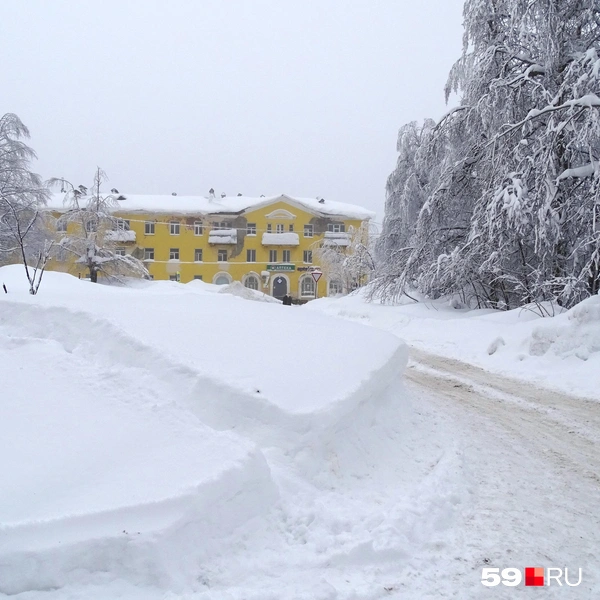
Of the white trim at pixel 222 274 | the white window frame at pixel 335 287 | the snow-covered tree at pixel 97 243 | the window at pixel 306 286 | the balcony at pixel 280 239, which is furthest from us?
the window at pixel 306 286

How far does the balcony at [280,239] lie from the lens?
50.2 meters

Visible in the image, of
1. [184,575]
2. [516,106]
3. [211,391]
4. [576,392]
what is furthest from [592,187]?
[184,575]

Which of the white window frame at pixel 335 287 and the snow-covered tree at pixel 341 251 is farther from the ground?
the snow-covered tree at pixel 341 251

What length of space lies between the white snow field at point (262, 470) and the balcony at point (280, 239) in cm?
4290

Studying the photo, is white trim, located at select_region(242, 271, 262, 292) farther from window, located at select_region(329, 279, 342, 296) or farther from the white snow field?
the white snow field

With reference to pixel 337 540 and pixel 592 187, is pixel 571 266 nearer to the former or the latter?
pixel 592 187

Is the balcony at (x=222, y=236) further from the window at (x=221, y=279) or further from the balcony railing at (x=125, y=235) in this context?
the balcony railing at (x=125, y=235)

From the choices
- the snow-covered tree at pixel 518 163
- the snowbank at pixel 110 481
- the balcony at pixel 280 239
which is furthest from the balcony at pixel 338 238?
the snowbank at pixel 110 481

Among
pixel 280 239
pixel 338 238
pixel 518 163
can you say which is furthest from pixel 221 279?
pixel 518 163

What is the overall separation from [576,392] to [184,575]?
7224 mm

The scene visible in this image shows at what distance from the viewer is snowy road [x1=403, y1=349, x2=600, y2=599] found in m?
3.29

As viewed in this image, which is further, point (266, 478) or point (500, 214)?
point (500, 214)

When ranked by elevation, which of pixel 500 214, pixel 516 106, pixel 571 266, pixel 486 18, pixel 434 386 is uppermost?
pixel 486 18

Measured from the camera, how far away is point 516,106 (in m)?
15.0
